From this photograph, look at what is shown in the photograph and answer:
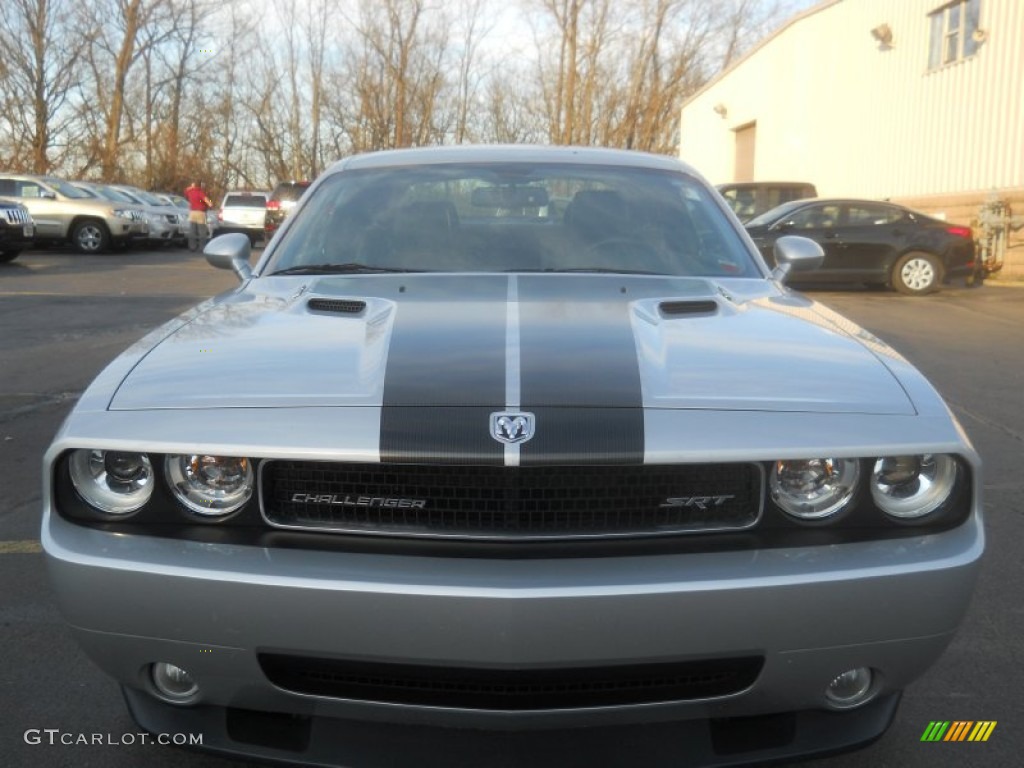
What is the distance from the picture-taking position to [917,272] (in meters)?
14.6

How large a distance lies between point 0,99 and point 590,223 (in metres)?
37.3

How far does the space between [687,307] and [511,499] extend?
102cm

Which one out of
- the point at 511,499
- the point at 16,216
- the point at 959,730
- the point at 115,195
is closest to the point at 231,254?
the point at 511,499

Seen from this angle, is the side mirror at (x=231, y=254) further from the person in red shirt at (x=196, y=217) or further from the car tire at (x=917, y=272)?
the person in red shirt at (x=196, y=217)

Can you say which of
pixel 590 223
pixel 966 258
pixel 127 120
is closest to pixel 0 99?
pixel 127 120

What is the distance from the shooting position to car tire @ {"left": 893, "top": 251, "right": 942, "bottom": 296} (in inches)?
574

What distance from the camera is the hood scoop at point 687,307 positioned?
2.67 m

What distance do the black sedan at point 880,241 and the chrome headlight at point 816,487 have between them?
12.9 meters

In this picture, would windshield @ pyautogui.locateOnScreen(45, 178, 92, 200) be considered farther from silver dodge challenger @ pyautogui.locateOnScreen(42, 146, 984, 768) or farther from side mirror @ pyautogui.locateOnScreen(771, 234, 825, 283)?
silver dodge challenger @ pyautogui.locateOnScreen(42, 146, 984, 768)

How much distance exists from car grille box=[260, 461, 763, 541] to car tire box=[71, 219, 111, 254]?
2139cm

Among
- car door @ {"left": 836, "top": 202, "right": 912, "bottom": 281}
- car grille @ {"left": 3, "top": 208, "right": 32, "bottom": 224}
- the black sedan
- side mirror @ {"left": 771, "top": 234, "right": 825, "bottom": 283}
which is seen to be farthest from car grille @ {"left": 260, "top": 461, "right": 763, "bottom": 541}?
car grille @ {"left": 3, "top": 208, "right": 32, "bottom": 224}

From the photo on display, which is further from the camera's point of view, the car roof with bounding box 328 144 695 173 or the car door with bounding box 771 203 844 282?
the car door with bounding box 771 203 844 282

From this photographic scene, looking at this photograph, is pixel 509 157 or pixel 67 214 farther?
pixel 67 214

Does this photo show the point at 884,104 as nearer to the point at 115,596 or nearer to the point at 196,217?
the point at 196,217
